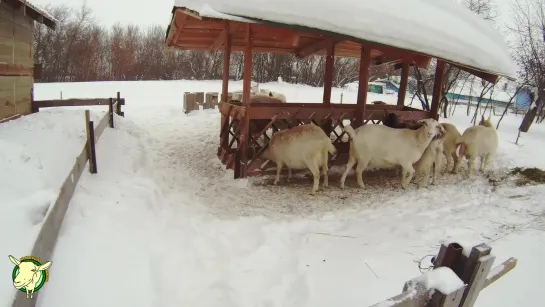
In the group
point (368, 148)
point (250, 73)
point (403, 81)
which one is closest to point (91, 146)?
point (250, 73)

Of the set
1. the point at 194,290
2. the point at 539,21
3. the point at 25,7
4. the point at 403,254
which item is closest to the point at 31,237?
the point at 194,290

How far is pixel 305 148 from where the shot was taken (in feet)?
22.8

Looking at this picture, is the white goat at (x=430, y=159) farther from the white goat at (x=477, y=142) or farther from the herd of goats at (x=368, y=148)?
the white goat at (x=477, y=142)

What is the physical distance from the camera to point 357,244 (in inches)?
176

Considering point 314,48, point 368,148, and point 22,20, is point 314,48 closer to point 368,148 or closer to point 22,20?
point 368,148

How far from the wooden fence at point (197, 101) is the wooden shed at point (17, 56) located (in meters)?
6.68

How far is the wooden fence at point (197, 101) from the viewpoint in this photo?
51.7 feet

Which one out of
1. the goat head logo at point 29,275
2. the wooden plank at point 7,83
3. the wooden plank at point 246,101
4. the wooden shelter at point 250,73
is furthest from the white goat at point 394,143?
the wooden plank at point 7,83

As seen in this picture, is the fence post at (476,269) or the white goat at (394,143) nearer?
the fence post at (476,269)

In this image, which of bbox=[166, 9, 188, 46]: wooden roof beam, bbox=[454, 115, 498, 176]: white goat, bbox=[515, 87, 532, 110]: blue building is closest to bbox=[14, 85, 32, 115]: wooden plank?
bbox=[166, 9, 188, 46]: wooden roof beam

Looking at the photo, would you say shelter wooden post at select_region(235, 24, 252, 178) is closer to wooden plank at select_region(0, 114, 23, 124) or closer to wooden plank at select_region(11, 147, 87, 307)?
wooden plank at select_region(11, 147, 87, 307)

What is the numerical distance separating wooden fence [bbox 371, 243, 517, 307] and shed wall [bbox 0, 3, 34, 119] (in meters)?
8.49

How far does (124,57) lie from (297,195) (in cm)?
3450

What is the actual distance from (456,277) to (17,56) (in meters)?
9.90
